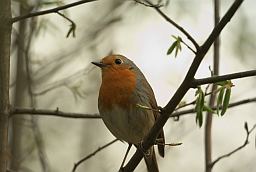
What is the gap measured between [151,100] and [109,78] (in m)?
0.37

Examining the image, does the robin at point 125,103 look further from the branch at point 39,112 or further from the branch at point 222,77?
the branch at point 222,77

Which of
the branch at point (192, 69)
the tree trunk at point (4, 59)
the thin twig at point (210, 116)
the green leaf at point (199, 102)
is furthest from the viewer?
the thin twig at point (210, 116)

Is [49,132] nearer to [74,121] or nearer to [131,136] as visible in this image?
[74,121]

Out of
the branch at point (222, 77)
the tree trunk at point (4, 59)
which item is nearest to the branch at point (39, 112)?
the tree trunk at point (4, 59)

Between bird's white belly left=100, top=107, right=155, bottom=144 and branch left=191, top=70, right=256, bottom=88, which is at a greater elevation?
branch left=191, top=70, right=256, bottom=88

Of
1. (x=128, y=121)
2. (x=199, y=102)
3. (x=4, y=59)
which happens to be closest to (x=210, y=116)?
(x=128, y=121)

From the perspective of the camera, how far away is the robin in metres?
→ 4.16

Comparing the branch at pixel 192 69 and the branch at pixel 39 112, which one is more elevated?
the branch at pixel 192 69

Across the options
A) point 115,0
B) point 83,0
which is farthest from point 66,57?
point 83,0

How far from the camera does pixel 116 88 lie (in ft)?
13.9

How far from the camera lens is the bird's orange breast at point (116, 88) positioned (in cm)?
417

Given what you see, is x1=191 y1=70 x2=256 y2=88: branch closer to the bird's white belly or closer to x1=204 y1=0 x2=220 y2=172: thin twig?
x1=204 y1=0 x2=220 y2=172: thin twig

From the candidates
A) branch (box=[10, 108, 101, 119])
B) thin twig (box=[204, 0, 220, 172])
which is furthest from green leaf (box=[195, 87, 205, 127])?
branch (box=[10, 108, 101, 119])

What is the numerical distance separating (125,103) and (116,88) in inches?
6.0
